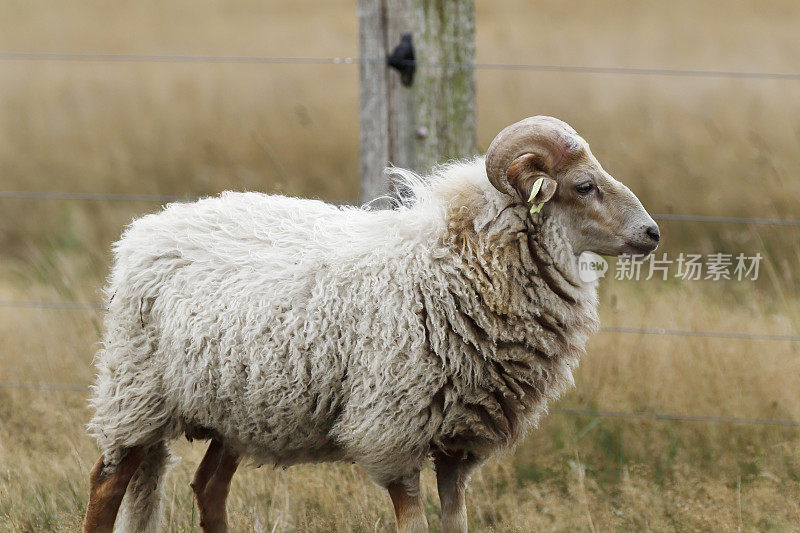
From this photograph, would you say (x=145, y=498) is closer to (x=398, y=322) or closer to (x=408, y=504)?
(x=408, y=504)

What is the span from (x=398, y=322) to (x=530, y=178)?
2.11 feet

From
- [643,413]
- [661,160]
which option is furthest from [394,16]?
[661,160]

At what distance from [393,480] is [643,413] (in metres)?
1.80

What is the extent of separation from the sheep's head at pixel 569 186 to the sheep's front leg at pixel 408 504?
0.99 metres

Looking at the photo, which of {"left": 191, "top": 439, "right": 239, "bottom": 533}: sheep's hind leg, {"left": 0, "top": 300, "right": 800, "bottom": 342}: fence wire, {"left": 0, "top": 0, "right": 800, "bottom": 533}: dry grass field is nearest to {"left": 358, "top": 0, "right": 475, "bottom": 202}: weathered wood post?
{"left": 0, "top": 0, "right": 800, "bottom": 533}: dry grass field

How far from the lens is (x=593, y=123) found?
374 inches

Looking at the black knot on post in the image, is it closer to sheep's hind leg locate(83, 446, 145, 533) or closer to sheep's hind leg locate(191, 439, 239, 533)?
sheep's hind leg locate(191, 439, 239, 533)

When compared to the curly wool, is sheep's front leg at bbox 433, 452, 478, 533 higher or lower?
lower

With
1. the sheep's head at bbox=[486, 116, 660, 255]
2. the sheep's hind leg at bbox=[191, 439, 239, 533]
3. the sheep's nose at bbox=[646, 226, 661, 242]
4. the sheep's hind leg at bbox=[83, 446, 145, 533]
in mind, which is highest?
the sheep's head at bbox=[486, 116, 660, 255]

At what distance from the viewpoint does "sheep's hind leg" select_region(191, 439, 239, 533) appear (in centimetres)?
377

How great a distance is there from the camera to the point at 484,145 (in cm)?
788

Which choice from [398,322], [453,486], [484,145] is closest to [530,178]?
[398,322]

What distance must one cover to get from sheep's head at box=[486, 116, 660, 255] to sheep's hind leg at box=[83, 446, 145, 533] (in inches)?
67.1

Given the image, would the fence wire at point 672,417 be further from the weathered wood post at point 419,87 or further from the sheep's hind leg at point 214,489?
the sheep's hind leg at point 214,489
